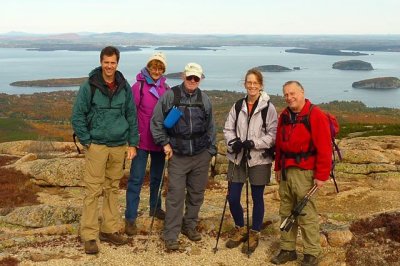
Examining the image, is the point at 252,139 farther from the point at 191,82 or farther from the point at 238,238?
the point at 238,238

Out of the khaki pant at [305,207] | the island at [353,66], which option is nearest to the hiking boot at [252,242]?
the khaki pant at [305,207]

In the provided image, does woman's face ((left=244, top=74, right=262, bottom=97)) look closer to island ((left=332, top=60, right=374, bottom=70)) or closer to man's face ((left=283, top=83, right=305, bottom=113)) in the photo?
man's face ((left=283, top=83, right=305, bottom=113))

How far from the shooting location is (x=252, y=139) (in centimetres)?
646

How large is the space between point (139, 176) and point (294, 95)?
2989 mm

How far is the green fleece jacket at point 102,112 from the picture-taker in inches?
248

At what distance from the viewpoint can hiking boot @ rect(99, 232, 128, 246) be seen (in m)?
7.25

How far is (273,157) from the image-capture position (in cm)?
669

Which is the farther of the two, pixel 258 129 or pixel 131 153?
pixel 131 153

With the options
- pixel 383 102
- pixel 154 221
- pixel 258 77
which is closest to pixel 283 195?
pixel 258 77

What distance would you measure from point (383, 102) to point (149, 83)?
106m

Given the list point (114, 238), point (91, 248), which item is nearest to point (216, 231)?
→ point (114, 238)

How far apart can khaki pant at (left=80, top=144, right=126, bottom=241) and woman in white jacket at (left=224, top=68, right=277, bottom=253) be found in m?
1.81

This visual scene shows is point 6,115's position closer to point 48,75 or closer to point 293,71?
point 48,75

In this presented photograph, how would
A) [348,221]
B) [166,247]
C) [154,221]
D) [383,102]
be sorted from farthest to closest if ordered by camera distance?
[383,102] → [348,221] → [154,221] → [166,247]
